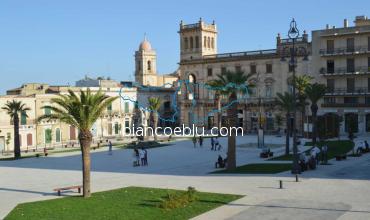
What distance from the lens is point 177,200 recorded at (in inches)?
845

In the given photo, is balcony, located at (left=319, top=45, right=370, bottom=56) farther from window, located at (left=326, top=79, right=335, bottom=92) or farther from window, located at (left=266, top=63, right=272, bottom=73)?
window, located at (left=266, top=63, right=272, bottom=73)

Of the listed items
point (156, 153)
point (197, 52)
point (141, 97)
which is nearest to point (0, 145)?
point (156, 153)

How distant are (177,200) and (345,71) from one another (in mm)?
→ 51978

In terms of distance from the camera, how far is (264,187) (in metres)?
25.5

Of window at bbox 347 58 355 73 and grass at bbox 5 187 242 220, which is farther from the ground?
window at bbox 347 58 355 73

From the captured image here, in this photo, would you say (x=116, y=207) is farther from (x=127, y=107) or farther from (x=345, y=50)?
(x=127, y=107)

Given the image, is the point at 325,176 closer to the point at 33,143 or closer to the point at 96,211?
the point at 96,211

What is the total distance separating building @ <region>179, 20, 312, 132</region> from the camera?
74.4 m

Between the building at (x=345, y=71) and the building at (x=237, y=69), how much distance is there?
2.36 m

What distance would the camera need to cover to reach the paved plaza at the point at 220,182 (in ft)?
66.4

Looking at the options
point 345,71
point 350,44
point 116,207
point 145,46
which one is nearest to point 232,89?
point 116,207

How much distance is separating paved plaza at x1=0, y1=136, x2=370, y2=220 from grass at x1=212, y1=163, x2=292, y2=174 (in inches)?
67.6

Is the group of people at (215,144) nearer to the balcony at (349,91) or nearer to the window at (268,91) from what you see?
the balcony at (349,91)

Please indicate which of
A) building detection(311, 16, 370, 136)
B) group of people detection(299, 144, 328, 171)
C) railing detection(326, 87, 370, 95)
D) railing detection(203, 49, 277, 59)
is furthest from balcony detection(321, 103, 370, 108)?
group of people detection(299, 144, 328, 171)
